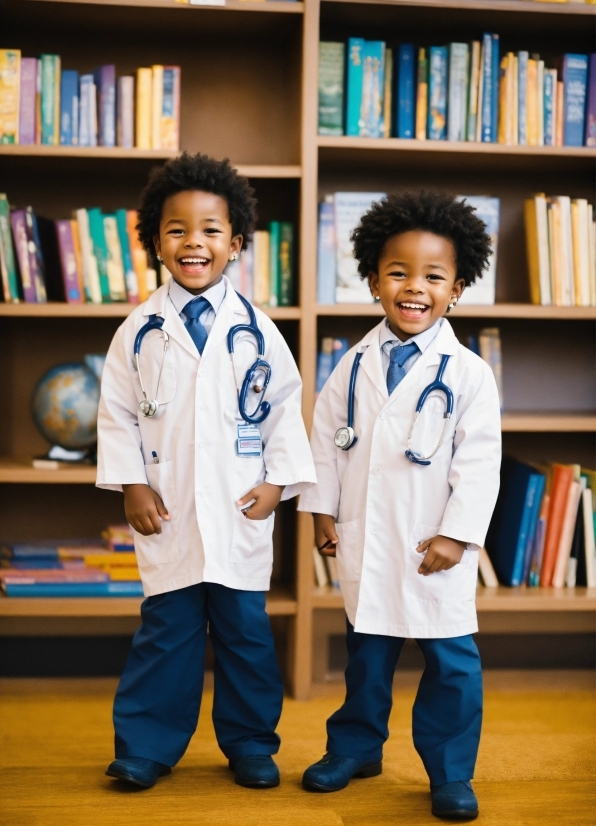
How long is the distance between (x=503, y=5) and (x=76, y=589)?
1891 mm

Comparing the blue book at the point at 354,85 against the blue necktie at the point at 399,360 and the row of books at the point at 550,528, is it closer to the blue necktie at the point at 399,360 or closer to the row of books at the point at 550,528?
the blue necktie at the point at 399,360

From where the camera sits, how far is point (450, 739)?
1.77m

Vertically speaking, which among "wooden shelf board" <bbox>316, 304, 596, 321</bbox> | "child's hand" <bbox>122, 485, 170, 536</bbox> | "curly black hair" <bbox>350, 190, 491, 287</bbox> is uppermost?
"curly black hair" <bbox>350, 190, 491, 287</bbox>

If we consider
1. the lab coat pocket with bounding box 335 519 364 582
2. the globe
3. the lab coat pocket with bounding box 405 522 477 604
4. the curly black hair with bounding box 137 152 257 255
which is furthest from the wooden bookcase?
the lab coat pocket with bounding box 405 522 477 604

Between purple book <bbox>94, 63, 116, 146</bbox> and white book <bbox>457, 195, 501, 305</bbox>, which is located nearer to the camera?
purple book <bbox>94, 63, 116, 146</bbox>

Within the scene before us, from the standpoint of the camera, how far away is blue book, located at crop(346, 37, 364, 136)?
96.2 inches

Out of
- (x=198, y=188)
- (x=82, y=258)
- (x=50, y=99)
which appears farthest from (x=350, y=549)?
(x=50, y=99)

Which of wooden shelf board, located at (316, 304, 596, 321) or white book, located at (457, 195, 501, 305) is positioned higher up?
white book, located at (457, 195, 501, 305)

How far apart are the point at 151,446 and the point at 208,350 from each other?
22 cm

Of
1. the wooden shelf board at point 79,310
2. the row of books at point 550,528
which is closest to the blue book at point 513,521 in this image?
the row of books at point 550,528

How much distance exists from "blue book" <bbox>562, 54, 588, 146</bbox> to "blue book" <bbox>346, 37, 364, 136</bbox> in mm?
560

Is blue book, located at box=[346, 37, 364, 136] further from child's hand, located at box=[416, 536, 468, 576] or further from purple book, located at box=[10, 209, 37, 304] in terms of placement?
child's hand, located at box=[416, 536, 468, 576]

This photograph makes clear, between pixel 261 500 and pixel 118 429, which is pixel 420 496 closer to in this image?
pixel 261 500

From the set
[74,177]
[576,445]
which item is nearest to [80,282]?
[74,177]
